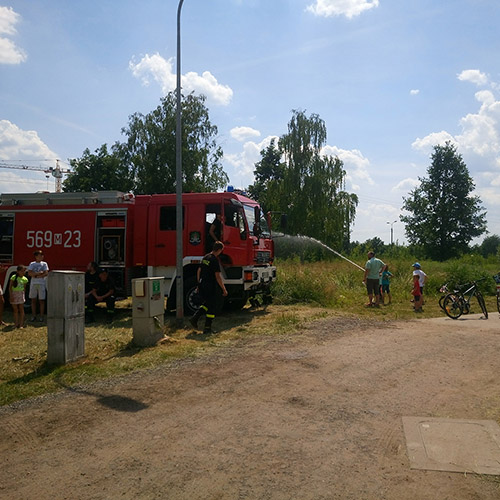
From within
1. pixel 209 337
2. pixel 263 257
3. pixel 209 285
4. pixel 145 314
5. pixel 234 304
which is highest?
pixel 263 257

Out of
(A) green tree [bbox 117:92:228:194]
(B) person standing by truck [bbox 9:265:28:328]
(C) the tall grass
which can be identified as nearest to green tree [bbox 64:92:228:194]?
(A) green tree [bbox 117:92:228:194]

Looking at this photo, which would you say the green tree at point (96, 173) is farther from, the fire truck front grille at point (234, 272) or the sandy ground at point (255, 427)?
the sandy ground at point (255, 427)

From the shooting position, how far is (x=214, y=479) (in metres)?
3.82

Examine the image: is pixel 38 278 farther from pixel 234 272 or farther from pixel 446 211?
pixel 446 211

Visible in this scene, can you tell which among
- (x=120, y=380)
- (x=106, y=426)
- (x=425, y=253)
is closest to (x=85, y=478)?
(x=106, y=426)

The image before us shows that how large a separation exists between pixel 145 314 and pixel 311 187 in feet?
110

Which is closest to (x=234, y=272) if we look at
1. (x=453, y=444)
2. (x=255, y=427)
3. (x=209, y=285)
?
(x=209, y=285)

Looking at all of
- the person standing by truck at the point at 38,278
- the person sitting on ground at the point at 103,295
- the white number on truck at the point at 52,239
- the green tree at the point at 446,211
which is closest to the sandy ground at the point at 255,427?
the person sitting on ground at the point at 103,295

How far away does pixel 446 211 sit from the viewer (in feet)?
162

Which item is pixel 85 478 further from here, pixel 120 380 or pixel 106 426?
pixel 120 380

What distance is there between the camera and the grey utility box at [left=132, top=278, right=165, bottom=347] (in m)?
8.73

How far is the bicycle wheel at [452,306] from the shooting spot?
1316 cm

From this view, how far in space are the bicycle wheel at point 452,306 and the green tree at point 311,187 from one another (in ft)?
91.7

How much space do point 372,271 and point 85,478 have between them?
1227cm
